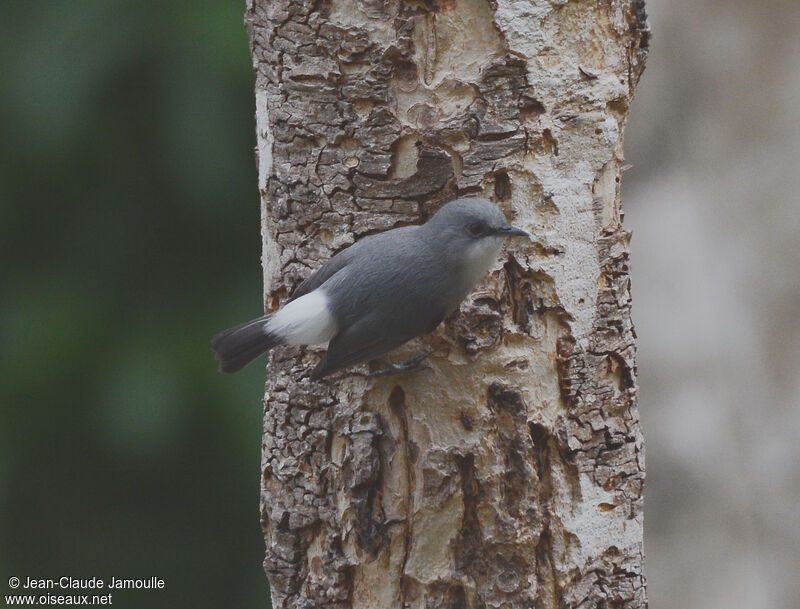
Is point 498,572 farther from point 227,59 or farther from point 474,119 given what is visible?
point 227,59

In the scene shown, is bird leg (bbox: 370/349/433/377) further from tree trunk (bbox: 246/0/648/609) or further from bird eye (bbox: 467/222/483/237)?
bird eye (bbox: 467/222/483/237)

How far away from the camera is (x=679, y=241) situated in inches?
174

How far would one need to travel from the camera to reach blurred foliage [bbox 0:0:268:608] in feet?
10.9

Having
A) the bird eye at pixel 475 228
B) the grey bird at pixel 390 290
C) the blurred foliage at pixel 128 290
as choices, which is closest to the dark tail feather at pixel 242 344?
the grey bird at pixel 390 290

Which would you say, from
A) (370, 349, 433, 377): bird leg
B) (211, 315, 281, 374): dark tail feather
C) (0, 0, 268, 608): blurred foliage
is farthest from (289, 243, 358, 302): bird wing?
(0, 0, 268, 608): blurred foliage

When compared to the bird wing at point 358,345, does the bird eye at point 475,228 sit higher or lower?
higher

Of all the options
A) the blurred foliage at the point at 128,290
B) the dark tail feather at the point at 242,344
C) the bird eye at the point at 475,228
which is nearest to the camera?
the bird eye at the point at 475,228

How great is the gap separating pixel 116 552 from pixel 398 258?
197cm

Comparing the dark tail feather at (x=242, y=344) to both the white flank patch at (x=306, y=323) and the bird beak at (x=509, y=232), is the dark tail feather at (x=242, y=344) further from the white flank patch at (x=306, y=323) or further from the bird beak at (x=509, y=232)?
the bird beak at (x=509, y=232)

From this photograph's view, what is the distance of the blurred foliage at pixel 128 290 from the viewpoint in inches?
131

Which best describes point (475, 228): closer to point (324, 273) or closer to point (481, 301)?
point (481, 301)

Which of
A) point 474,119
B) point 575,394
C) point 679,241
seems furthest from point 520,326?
point 679,241

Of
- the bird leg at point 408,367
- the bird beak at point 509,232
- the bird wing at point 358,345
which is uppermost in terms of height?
the bird beak at point 509,232

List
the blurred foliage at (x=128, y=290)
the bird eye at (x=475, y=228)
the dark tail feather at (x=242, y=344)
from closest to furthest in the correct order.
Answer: the bird eye at (x=475, y=228)
the dark tail feather at (x=242, y=344)
the blurred foliage at (x=128, y=290)
